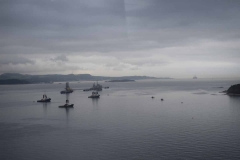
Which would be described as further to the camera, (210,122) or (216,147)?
(210,122)

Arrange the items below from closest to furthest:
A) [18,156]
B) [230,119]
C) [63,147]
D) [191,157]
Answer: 1. [191,157]
2. [18,156]
3. [63,147]
4. [230,119]

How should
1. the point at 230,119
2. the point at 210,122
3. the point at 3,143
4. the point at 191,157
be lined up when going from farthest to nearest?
the point at 230,119
the point at 210,122
the point at 3,143
the point at 191,157

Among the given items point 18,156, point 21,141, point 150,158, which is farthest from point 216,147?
point 21,141

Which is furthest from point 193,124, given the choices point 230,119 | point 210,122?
point 230,119

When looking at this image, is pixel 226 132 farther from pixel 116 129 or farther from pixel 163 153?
pixel 116 129

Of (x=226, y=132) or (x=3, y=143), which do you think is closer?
(x=3, y=143)

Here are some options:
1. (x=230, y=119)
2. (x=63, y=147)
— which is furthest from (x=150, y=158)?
(x=230, y=119)

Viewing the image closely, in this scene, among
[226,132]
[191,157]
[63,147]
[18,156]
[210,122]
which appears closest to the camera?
[191,157]

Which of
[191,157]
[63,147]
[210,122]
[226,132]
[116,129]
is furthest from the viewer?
[210,122]

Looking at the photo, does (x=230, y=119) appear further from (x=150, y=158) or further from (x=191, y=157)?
(x=150, y=158)
